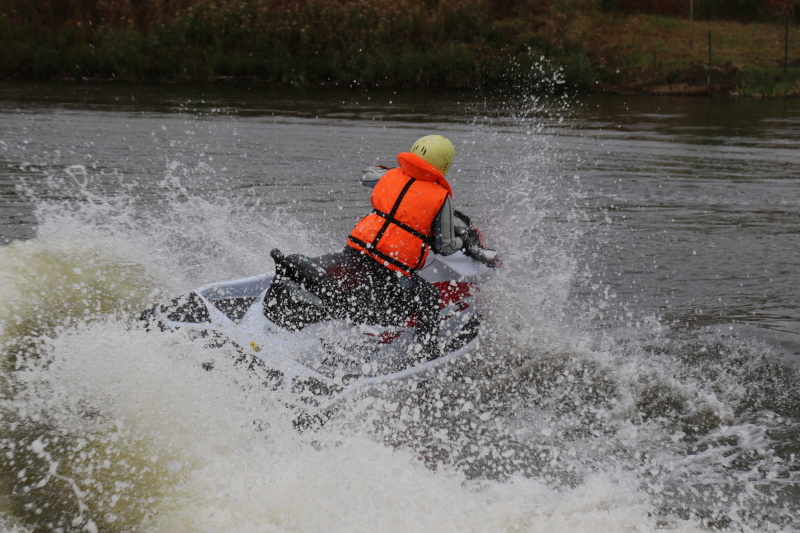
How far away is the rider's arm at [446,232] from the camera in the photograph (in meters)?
5.22

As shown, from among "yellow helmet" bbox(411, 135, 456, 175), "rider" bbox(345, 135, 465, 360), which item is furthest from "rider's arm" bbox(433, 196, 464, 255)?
"yellow helmet" bbox(411, 135, 456, 175)

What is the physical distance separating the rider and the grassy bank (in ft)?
62.9

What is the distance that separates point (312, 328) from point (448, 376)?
116 centimetres

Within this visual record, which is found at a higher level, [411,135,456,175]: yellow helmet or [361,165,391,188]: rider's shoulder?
[411,135,456,175]: yellow helmet

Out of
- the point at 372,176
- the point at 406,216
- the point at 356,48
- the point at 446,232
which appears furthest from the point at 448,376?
the point at 356,48

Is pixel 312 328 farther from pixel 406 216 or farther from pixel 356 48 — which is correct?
pixel 356 48

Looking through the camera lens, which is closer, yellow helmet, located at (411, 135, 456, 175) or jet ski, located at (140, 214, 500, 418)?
jet ski, located at (140, 214, 500, 418)

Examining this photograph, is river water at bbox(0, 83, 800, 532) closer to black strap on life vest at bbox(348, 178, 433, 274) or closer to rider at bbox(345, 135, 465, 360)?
rider at bbox(345, 135, 465, 360)

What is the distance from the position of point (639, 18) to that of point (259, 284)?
27757 millimetres

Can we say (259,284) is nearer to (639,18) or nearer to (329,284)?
(329,284)

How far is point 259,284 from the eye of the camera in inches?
215

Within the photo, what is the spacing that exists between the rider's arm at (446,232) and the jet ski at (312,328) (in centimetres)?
29

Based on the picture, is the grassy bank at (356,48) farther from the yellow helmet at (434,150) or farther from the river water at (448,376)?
the yellow helmet at (434,150)

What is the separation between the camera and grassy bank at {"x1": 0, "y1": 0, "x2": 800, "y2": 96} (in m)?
24.0
